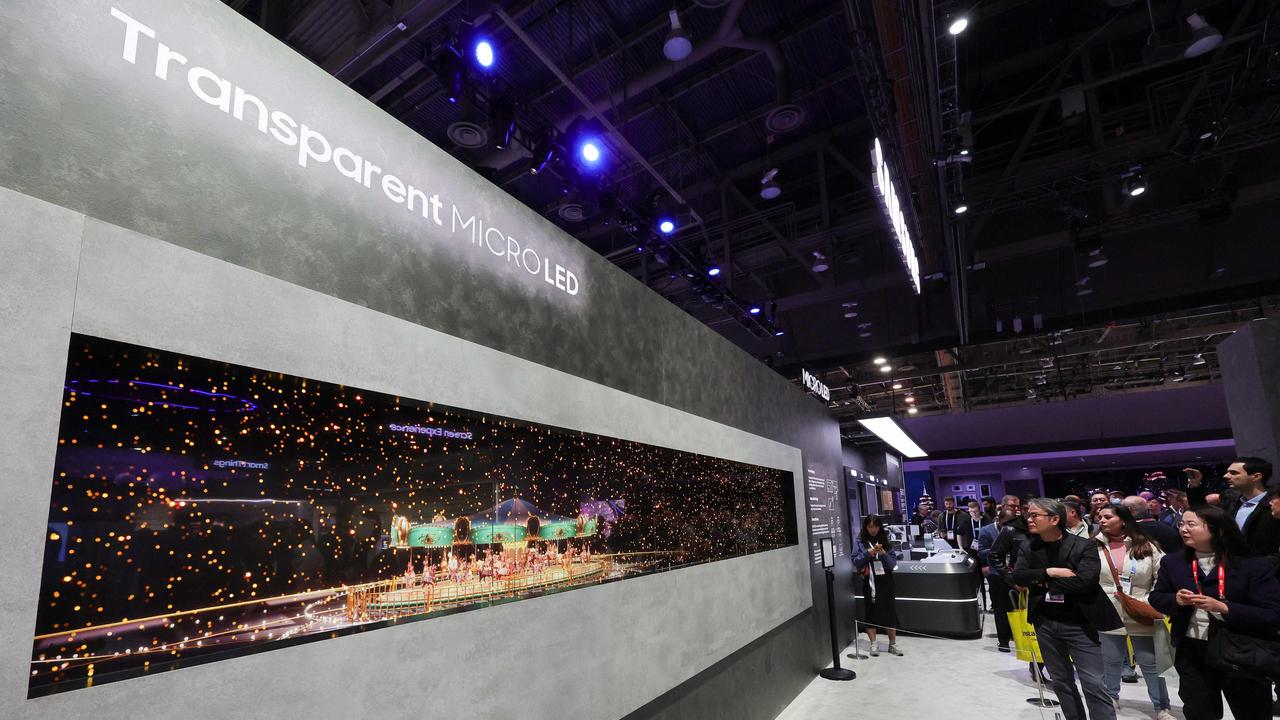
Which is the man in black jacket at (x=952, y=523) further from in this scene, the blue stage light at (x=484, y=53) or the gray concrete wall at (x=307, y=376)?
the blue stage light at (x=484, y=53)

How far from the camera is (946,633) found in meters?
7.68

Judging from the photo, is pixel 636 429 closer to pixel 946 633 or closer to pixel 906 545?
pixel 946 633

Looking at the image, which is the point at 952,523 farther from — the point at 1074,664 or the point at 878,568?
the point at 1074,664

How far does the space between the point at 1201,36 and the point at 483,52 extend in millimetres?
5783

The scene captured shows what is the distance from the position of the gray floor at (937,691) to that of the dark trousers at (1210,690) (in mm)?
1649

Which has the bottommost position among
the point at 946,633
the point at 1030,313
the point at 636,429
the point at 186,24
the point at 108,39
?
the point at 946,633

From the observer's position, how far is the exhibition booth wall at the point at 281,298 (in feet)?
4.42

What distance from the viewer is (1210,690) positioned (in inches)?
129

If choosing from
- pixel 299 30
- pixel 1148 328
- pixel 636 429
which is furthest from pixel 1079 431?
pixel 299 30

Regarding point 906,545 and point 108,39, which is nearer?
point 108,39

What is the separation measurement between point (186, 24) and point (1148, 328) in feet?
51.5

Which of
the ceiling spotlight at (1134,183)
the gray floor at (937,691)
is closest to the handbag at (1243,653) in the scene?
the gray floor at (937,691)

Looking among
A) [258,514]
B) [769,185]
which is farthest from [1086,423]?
[258,514]

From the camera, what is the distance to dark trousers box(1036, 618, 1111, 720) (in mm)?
3535
